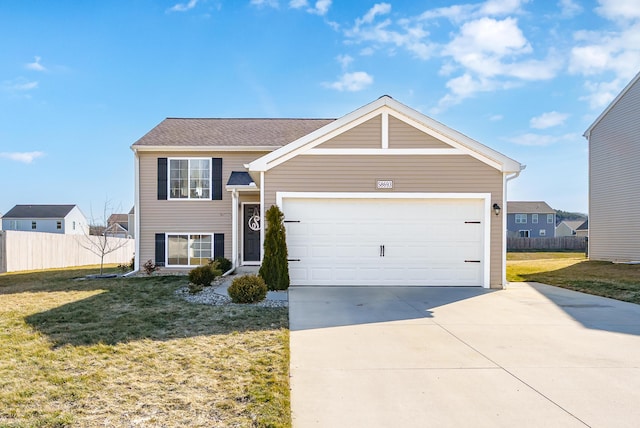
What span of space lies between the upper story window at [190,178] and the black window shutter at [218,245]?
1.42m

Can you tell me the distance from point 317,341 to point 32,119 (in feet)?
77.3

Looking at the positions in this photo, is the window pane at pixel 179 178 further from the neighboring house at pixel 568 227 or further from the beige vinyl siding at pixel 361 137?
the neighboring house at pixel 568 227

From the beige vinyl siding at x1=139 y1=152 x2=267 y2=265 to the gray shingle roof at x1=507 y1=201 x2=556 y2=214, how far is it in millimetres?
50840

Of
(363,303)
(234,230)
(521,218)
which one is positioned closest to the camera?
(363,303)

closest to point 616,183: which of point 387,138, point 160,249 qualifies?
point 387,138

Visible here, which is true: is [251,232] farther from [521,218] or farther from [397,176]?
[521,218]

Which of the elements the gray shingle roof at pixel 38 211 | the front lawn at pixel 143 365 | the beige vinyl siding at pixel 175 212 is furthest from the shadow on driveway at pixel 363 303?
the gray shingle roof at pixel 38 211

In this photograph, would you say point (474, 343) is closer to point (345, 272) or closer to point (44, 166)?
point (345, 272)

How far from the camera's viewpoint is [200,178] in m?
15.2

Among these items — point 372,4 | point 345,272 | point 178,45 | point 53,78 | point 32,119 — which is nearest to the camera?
point 345,272

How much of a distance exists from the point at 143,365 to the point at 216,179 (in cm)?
1085

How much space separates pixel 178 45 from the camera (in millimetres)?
15297

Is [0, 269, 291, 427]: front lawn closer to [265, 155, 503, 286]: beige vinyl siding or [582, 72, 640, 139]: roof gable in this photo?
[265, 155, 503, 286]: beige vinyl siding

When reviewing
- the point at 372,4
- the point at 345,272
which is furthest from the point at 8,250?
the point at 372,4
